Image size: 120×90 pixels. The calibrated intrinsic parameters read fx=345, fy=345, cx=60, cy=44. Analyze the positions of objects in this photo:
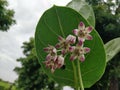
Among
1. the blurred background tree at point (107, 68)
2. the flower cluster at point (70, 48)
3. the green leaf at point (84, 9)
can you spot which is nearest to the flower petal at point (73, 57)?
the flower cluster at point (70, 48)

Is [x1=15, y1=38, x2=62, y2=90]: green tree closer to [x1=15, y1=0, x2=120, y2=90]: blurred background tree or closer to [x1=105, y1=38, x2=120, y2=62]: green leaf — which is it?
[x1=15, y1=0, x2=120, y2=90]: blurred background tree

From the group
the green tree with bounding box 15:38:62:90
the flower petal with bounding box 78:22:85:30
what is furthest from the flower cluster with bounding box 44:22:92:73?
the green tree with bounding box 15:38:62:90

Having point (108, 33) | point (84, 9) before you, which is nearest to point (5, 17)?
point (108, 33)

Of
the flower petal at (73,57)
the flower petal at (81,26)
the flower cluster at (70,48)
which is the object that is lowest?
the flower petal at (73,57)

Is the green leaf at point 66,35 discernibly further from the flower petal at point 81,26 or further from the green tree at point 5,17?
the green tree at point 5,17

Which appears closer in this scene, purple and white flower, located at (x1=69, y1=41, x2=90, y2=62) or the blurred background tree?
purple and white flower, located at (x1=69, y1=41, x2=90, y2=62)

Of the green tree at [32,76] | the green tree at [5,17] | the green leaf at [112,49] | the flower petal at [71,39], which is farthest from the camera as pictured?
the green tree at [32,76]

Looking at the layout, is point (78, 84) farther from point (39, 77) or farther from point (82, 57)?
point (39, 77)

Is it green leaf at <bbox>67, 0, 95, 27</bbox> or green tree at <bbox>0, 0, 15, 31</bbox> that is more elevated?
green tree at <bbox>0, 0, 15, 31</bbox>
